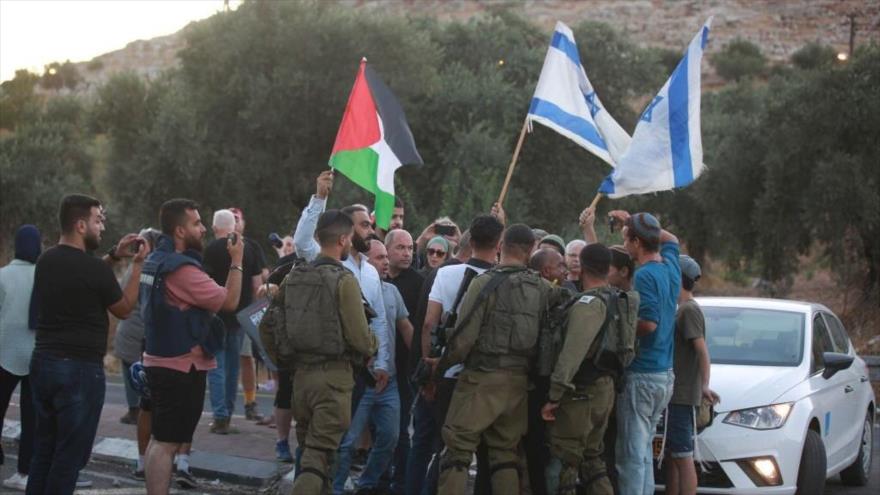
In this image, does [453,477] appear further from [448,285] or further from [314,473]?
[448,285]

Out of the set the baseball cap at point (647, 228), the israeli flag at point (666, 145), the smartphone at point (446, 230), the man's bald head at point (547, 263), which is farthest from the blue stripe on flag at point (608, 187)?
the baseball cap at point (647, 228)

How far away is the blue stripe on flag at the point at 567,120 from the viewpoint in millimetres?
10078

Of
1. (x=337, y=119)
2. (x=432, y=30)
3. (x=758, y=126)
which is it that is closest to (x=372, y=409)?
(x=337, y=119)

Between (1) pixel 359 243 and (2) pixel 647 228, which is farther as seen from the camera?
(1) pixel 359 243

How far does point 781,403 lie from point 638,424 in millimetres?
1588

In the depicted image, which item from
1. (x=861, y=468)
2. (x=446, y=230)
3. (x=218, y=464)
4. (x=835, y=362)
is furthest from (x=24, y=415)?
(x=861, y=468)

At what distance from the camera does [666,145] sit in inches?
359

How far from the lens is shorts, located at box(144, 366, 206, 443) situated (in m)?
7.09

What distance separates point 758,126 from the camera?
92.1 ft

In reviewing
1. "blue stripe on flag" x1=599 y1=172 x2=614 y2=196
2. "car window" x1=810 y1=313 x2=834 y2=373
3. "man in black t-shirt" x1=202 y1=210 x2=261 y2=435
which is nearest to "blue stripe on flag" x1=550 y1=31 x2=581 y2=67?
"blue stripe on flag" x1=599 y1=172 x2=614 y2=196

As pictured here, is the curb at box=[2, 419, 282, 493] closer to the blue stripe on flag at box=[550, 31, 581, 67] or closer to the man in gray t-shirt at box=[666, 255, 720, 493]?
the man in gray t-shirt at box=[666, 255, 720, 493]

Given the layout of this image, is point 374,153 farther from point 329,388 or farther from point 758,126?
point 758,126

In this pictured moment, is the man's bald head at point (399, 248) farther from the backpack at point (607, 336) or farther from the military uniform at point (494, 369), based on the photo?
the backpack at point (607, 336)

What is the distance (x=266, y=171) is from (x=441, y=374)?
19448 mm
